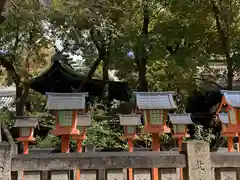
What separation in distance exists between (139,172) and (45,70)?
12.6 metres

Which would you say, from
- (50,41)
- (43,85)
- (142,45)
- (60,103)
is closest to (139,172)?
(60,103)

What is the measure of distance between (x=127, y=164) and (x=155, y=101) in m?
3.47

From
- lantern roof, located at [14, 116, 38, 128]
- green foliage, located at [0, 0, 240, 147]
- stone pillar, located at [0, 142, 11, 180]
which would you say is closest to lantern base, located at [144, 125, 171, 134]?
lantern roof, located at [14, 116, 38, 128]

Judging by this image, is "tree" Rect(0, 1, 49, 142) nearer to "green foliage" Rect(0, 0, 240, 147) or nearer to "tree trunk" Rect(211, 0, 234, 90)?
"green foliage" Rect(0, 0, 240, 147)

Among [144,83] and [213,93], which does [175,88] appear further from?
[213,93]

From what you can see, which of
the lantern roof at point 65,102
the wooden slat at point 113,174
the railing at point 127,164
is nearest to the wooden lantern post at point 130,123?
the lantern roof at point 65,102

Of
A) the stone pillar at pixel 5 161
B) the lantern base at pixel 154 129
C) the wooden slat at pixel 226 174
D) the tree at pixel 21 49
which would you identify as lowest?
the wooden slat at pixel 226 174

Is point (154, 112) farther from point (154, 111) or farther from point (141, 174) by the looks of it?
point (141, 174)

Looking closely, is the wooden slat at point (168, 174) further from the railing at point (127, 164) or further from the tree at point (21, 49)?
the tree at point (21, 49)

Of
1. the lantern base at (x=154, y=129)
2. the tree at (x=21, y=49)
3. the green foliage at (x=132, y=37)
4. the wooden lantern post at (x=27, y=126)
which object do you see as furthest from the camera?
the tree at (x=21, y=49)

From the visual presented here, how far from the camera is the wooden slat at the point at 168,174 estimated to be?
13.7 ft

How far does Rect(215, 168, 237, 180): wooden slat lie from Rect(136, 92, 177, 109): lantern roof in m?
2.98

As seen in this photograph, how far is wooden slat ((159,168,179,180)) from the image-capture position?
13.7 feet

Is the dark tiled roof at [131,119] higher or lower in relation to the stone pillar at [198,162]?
higher
